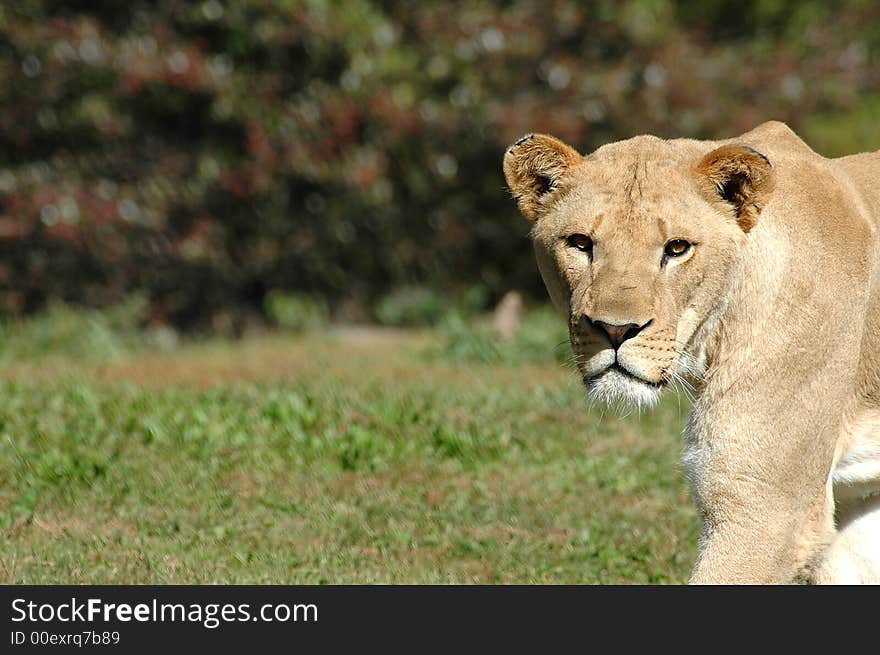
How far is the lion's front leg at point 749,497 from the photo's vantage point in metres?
4.45

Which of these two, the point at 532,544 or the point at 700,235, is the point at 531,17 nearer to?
the point at 532,544

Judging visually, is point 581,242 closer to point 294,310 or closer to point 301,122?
point 301,122

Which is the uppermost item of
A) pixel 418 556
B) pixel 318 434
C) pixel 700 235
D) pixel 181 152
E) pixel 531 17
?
pixel 531 17

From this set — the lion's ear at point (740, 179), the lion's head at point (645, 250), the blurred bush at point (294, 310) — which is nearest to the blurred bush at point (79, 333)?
the blurred bush at point (294, 310)

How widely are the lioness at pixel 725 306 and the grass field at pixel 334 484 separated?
1.75 feet

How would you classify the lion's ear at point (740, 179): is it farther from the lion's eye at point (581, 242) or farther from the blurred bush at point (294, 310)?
the blurred bush at point (294, 310)

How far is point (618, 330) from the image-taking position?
4.23 metres

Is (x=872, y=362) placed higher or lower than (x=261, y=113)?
lower

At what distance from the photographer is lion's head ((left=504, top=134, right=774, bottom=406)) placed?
168 inches

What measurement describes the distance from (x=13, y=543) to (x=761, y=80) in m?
8.33

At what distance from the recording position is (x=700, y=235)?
441 centimetres

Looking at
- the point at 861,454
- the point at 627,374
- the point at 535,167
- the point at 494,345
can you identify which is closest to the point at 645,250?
the point at 627,374

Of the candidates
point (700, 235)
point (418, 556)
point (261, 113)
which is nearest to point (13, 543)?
point (418, 556)

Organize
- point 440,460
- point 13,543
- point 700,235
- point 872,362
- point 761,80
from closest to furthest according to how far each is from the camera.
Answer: point 700,235
point 872,362
point 13,543
point 440,460
point 761,80
